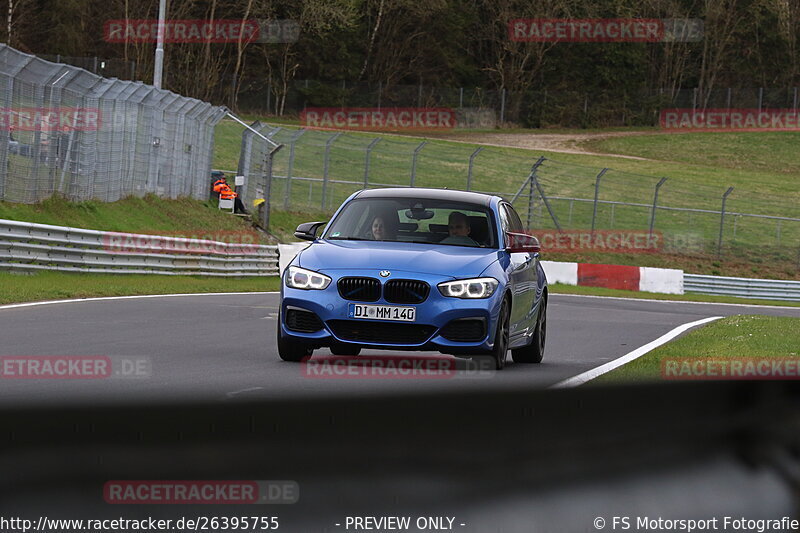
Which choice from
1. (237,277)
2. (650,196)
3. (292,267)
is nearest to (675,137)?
(650,196)

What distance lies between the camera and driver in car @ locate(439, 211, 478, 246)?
11141 millimetres

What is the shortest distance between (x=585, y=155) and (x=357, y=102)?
15760 mm

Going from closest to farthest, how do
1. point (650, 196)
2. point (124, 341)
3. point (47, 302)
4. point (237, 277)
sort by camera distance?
point (124, 341) < point (47, 302) < point (237, 277) < point (650, 196)

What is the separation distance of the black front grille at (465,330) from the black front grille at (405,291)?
30cm

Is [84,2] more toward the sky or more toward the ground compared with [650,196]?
more toward the sky

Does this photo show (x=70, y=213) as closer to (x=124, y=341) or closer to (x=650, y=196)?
(x=124, y=341)

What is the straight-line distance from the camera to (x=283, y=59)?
81750mm
